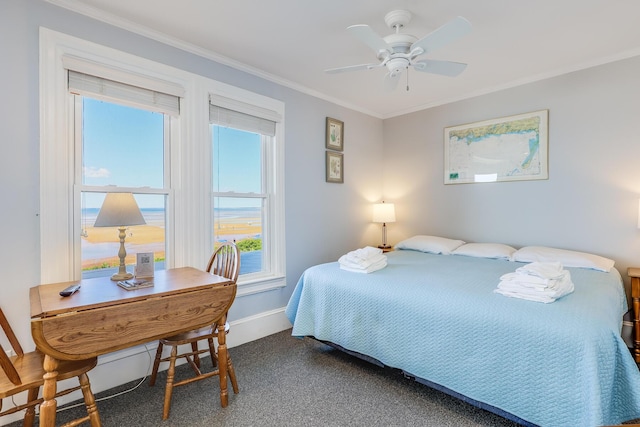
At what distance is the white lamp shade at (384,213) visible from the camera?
3.87m

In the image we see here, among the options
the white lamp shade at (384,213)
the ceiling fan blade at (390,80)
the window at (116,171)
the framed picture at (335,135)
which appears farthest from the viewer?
the white lamp shade at (384,213)

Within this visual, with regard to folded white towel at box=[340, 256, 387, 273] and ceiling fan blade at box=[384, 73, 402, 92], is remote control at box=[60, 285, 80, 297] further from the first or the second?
ceiling fan blade at box=[384, 73, 402, 92]

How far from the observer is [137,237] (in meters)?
2.26

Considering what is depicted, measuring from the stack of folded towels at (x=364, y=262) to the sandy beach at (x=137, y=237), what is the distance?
1034mm

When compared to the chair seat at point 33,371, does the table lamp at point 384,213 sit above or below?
above

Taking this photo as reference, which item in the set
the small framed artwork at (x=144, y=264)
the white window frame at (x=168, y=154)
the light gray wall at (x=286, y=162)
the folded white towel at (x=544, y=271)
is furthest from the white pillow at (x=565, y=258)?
the small framed artwork at (x=144, y=264)

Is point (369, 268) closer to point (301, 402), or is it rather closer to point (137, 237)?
point (301, 402)

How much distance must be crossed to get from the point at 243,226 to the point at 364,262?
117cm

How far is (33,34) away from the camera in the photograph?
1.78 meters

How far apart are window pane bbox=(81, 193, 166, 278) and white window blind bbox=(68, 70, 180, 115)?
621mm

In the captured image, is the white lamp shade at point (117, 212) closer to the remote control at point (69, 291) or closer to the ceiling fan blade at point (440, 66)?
the remote control at point (69, 291)

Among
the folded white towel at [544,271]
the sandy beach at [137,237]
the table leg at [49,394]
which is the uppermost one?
the sandy beach at [137,237]

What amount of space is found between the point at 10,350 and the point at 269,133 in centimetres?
225

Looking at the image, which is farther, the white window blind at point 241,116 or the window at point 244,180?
the window at point 244,180
